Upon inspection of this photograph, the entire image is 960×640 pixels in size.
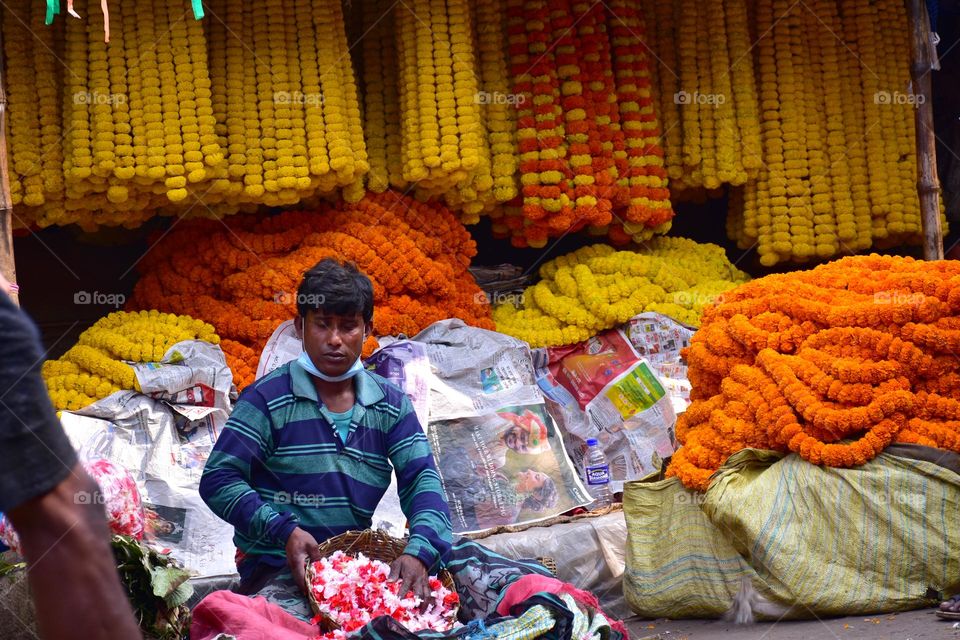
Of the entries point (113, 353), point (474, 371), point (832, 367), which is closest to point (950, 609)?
point (832, 367)

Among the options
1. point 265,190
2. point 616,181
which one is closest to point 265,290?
point 265,190

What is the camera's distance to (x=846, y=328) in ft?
12.4

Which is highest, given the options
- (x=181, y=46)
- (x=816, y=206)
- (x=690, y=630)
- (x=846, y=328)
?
(x=181, y=46)

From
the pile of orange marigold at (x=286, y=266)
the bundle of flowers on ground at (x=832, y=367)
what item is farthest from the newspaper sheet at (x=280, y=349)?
the bundle of flowers on ground at (x=832, y=367)

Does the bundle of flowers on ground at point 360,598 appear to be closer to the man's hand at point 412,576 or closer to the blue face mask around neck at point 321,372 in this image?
the man's hand at point 412,576

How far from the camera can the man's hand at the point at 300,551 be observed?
9.12ft

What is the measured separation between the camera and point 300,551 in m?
2.79

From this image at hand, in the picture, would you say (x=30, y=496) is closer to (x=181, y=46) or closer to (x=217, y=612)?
(x=217, y=612)

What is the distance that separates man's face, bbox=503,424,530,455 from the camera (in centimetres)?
484

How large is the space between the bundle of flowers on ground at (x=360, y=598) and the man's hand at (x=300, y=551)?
2 centimetres

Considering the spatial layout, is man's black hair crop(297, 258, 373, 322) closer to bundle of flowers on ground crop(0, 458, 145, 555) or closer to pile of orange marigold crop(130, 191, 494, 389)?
bundle of flowers on ground crop(0, 458, 145, 555)

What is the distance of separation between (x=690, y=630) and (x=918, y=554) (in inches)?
28.7

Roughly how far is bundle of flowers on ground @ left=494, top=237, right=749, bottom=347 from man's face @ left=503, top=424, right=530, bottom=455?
2.35 feet

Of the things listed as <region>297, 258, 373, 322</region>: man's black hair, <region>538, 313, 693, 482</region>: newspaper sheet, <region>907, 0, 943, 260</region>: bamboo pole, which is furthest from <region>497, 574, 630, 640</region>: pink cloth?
<region>907, 0, 943, 260</region>: bamboo pole
